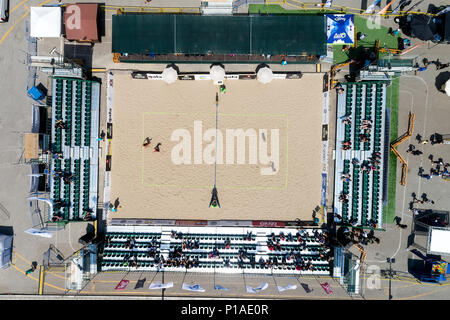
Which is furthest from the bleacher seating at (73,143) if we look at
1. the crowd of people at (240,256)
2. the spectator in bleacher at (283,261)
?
the spectator in bleacher at (283,261)

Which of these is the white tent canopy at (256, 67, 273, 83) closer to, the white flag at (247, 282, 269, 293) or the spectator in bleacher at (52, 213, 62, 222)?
→ the white flag at (247, 282, 269, 293)

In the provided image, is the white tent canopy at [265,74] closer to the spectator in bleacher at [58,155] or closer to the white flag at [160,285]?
the spectator in bleacher at [58,155]

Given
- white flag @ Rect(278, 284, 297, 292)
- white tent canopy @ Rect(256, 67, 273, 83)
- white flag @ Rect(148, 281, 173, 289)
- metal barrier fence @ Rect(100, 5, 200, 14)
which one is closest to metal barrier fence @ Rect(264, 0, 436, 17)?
white tent canopy @ Rect(256, 67, 273, 83)

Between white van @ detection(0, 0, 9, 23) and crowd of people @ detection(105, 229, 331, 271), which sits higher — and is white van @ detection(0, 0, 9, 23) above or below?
above

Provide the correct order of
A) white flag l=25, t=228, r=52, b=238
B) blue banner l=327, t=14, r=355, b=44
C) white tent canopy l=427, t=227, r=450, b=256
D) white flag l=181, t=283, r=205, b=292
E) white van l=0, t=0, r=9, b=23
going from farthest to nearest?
white van l=0, t=0, r=9, b=23
white flag l=25, t=228, r=52, b=238
blue banner l=327, t=14, r=355, b=44
white tent canopy l=427, t=227, r=450, b=256
white flag l=181, t=283, r=205, b=292
